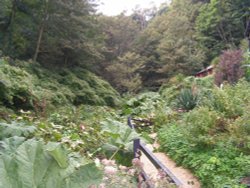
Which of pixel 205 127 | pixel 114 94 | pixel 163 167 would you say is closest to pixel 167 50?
pixel 114 94

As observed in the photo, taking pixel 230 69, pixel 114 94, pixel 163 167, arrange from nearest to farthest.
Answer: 1. pixel 163 167
2. pixel 230 69
3. pixel 114 94

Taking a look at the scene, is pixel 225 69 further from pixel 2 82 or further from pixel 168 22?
pixel 168 22

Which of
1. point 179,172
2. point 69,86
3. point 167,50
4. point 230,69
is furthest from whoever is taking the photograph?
point 167,50

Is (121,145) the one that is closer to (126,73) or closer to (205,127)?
(205,127)

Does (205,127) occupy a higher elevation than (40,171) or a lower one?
higher

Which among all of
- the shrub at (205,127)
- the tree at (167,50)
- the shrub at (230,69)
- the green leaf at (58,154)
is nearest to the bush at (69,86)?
the shrub at (230,69)

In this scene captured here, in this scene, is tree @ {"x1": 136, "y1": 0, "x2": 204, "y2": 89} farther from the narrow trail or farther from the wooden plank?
the wooden plank

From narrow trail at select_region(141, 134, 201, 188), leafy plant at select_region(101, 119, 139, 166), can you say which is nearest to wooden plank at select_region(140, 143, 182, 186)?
leafy plant at select_region(101, 119, 139, 166)

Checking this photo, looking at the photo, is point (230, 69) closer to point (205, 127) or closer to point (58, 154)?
point (205, 127)

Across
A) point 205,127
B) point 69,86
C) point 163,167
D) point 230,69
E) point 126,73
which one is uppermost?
point 126,73

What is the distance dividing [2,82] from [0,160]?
20.0 feet

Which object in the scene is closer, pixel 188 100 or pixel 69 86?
pixel 188 100

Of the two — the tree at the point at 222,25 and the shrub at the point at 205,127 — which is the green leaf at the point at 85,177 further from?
the tree at the point at 222,25

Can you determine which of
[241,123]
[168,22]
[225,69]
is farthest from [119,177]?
[168,22]
